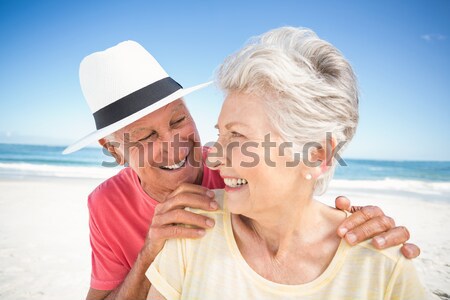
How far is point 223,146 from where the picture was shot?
7.01ft

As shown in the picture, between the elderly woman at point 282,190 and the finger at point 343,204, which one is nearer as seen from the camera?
the elderly woman at point 282,190

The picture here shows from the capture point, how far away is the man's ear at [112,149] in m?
2.97

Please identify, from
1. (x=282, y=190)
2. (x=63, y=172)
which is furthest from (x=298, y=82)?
(x=63, y=172)

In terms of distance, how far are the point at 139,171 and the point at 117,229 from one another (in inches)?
21.9

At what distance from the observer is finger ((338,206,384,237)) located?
2.01 meters

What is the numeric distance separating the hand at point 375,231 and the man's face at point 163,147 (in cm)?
135

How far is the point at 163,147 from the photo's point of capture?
2.74 meters

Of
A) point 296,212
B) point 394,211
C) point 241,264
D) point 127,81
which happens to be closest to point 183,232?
point 241,264

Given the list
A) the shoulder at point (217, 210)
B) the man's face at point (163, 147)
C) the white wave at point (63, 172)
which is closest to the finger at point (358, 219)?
the shoulder at point (217, 210)

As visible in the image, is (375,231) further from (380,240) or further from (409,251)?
(409,251)

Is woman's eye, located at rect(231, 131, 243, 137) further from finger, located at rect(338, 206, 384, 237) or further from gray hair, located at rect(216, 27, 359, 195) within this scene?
finger, located at rect(338, 206, 384, 237)

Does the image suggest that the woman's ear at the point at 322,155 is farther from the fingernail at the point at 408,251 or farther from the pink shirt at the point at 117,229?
the pink shirt at the point at 117,229

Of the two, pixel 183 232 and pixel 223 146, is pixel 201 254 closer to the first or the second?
pixel 183 232

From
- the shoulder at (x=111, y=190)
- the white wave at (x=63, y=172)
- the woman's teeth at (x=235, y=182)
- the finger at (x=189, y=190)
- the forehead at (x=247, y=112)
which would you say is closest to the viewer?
the forehead at (x=247, y=112)
